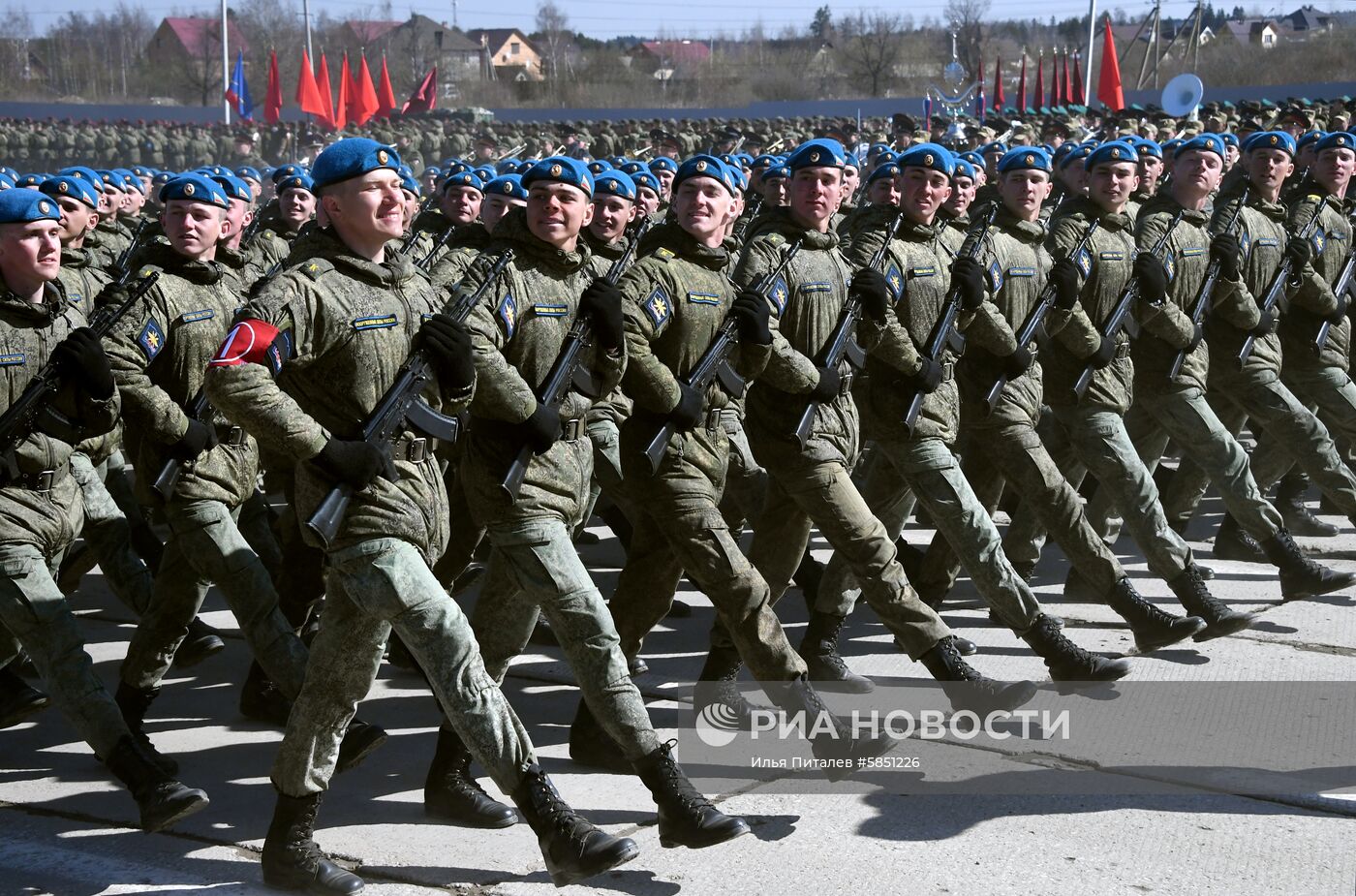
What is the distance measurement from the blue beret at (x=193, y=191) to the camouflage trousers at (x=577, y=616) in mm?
1916

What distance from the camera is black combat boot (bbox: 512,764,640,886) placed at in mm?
4348

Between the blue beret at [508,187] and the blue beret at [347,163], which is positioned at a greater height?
the blue beret at [347,163]

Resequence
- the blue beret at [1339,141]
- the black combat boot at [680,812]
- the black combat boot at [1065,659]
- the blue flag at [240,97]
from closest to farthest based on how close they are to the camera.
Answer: the black combat boot at [680,812]
the black combat boot at [1065,659]
the blue beret at [1339,141]
the blue flag at [240,97]

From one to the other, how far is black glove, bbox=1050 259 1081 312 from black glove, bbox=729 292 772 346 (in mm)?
2089

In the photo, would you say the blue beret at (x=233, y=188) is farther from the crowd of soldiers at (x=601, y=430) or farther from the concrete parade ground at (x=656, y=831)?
the concrete parade ground at (x=656, y=831)

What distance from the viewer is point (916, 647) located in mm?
5695

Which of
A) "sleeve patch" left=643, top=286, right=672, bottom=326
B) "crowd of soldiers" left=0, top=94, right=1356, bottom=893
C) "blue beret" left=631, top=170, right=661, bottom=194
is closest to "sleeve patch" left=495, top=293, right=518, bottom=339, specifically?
"crowd of soldiers" left=0, top=94, right=1356, bottom=893

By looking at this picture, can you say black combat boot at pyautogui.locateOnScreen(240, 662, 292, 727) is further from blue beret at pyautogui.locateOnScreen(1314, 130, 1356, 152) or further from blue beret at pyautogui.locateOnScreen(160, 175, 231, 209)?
blue beret at pyautogui.locateOnScreen(1314, 130, 1356, 152)

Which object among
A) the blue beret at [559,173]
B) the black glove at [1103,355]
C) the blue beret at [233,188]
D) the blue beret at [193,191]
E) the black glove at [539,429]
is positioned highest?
the blue beret at [559,173]

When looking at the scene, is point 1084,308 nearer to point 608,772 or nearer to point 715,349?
point 715,349

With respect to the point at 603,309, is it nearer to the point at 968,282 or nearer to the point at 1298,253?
the point at 968,282

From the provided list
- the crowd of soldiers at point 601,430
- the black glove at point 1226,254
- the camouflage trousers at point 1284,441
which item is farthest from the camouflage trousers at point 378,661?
the black glove at point 1226,254

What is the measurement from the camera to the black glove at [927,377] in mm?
6320

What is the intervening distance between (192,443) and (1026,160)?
3.81 m
